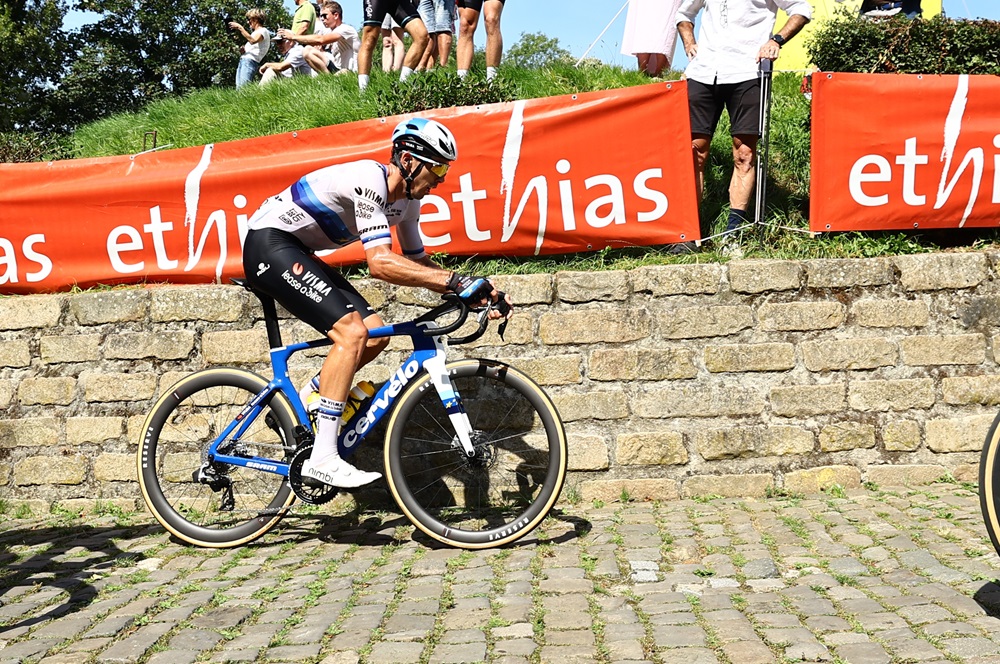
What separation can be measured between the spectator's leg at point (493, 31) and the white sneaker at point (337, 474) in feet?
17.1

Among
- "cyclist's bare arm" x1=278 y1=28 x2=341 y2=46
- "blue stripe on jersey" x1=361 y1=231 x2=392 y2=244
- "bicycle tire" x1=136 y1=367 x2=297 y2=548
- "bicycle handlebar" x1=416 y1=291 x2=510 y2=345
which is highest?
"cyclist's bare arm" x1=278 y1=28 x2=341 y2=46

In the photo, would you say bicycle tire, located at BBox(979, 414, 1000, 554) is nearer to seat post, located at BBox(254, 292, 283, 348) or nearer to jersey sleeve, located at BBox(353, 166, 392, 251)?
jersey sleeve, located at BBox(353, 166, 392, 251)

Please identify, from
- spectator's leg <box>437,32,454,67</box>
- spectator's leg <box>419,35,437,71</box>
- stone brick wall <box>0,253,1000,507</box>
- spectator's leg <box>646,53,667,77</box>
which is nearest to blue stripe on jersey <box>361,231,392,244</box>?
stone brick wall <box>0,253,1000,507</box>

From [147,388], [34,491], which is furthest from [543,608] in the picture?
[34,491]

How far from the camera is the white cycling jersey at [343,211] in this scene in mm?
5352

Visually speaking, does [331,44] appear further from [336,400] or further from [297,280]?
[336,400]

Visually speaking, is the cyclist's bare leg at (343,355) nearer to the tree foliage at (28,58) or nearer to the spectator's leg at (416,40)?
the spectator's leg at (416,40)

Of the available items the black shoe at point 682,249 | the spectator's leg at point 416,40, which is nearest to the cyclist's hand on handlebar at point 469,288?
the black shoe at point 682,249

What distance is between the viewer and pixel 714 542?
5516mm

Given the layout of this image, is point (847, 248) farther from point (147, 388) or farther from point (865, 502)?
point (147, 388)

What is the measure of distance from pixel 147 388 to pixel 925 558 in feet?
15.6

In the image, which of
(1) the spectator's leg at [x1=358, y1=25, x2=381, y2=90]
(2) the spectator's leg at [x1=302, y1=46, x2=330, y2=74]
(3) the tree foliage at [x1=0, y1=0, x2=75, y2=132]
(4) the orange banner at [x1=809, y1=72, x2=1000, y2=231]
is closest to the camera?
(4) the orange banner at [x1=809, y1=72, x2=1000, y2=231]

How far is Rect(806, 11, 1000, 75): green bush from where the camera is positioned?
25.2ft

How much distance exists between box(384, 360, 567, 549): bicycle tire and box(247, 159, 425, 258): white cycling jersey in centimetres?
84
